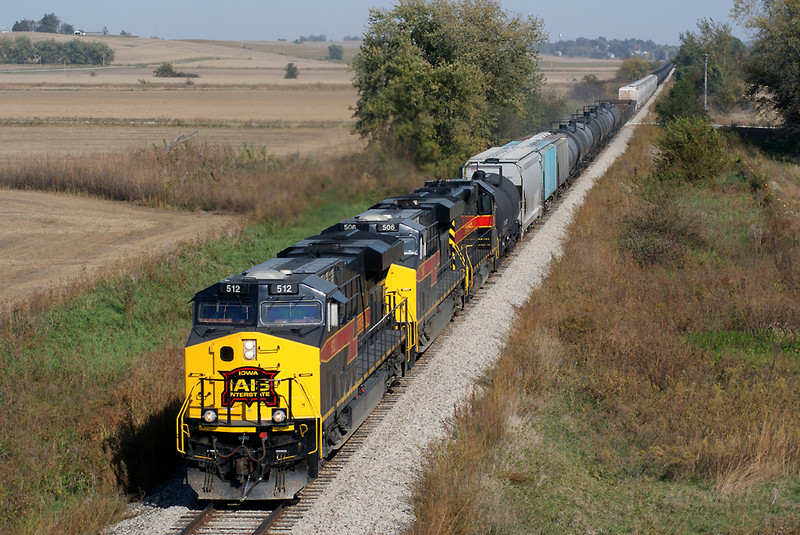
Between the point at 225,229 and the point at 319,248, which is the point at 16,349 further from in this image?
the point at 225,229

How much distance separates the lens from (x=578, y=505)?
39.0ft

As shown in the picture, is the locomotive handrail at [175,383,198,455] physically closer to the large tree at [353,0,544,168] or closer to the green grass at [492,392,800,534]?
the green grass at [492,392,800,534]

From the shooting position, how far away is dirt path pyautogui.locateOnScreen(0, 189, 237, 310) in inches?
1151

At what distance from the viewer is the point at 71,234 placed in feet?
117

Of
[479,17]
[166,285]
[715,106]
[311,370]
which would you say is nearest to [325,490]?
[311,370]

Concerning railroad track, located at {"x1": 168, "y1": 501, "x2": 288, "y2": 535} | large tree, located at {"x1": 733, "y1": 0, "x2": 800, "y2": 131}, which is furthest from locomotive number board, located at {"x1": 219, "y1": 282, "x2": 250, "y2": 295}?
large tree, located at {"x1": 733, "y1": 0, "x2": 800, "y2": 131}

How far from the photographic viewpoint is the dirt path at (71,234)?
29.2 m

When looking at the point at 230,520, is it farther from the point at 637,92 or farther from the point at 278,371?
the point at 637,92

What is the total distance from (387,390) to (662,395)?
5393 mm

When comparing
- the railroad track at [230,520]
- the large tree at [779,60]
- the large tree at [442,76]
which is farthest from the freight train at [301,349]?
the large tree at [779,60]

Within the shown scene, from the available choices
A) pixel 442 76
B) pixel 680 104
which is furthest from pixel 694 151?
pixel 680 104

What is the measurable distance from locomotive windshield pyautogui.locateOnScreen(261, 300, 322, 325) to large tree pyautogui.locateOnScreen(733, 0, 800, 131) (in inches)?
2075

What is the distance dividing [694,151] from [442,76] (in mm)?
12815

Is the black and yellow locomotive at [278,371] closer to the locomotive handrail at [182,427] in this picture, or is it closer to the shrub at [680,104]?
the locomotive handrail at [182,427]
